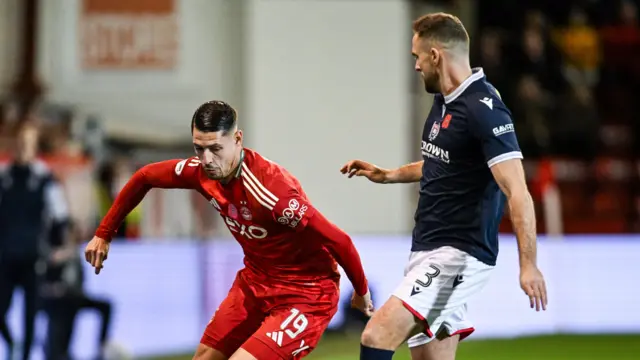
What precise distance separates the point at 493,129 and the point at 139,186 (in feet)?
5.41

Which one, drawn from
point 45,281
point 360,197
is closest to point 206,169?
point 45,281

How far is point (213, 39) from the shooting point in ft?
45.3

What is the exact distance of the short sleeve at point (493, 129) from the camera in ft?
13.5

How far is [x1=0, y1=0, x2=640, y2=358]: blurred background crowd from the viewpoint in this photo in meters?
11.2

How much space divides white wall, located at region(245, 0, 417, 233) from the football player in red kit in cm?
819

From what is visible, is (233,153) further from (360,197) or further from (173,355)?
(360,197)

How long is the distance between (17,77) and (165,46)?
1.99m

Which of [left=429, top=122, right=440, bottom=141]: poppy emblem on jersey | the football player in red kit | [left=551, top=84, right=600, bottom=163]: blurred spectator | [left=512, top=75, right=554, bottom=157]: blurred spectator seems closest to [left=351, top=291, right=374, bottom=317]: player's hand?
the football player in red kit

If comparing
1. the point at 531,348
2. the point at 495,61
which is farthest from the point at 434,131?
the point at 495,61

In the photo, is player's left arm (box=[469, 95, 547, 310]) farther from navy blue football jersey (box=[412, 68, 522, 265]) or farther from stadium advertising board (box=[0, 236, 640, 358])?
stadium advertising board (box=[0, 236, 640, 358])

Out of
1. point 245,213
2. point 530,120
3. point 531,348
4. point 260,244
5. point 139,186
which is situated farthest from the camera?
point 530,120

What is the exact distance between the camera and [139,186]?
4.72m

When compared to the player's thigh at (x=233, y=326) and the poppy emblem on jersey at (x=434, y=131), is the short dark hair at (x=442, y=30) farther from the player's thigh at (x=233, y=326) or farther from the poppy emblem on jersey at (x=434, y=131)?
the player's thigh at (x=233, y=326)

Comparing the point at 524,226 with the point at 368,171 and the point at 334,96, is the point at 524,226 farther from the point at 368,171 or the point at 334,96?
the point at 334,96
